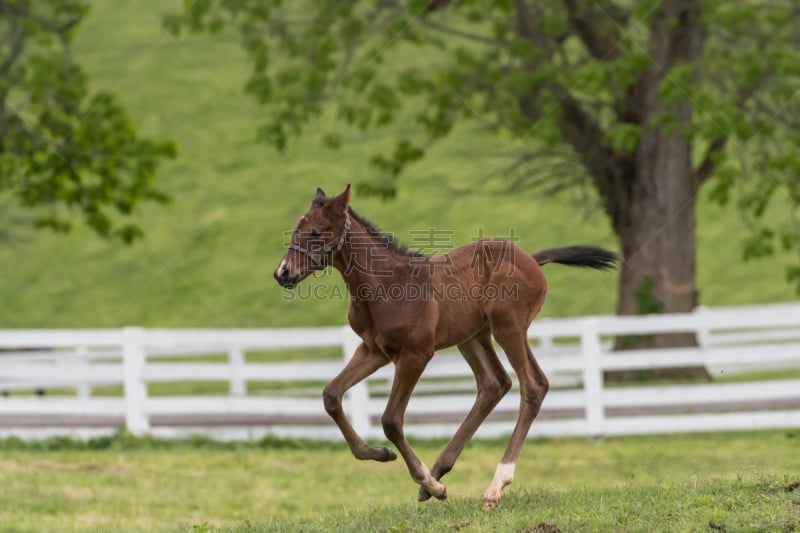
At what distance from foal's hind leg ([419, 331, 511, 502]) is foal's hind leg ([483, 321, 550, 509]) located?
17 cm

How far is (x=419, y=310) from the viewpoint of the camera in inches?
256

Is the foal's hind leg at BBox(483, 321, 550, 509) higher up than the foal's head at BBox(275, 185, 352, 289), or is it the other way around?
the foal's head at BBox(275, 185, 352, 289)

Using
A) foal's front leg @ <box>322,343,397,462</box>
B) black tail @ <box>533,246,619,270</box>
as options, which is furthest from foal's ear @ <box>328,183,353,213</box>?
black tail @ <box>533,246,619,270</box>

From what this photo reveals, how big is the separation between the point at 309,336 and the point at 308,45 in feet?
17.5

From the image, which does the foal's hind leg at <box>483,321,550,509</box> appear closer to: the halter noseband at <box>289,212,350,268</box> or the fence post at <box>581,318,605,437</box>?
the halter noseband at <box>289,212,350,268</box>

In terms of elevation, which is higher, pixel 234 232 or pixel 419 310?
pixel 234 232

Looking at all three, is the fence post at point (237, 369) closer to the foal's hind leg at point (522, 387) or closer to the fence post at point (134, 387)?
the fence post at point (134, 387)

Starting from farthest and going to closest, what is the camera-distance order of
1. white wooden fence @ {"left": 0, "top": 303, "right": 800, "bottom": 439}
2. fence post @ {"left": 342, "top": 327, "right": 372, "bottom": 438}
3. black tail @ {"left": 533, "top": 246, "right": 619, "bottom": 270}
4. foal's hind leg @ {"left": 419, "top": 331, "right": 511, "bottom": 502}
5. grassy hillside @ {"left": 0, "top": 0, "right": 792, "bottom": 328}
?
1. grassy hillside @ {"left": 0, "top": 0, "right": 792, "bottom": 328}
2. fence post @ {"left": 342, "top": 327, "right": 372, "bottom": 438}
3. white wooden fence @ {"left": 0, "top": 303, "right": 800, "bottom": 439}
4. black tail @ {"left": 533, "top": 246, "right": 619, "bottom": 270}
5. foal's hind leg @ {"left": 419, "top": 331, "right": 511, "bottom": 502}

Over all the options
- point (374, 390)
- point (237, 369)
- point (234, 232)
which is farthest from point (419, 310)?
point (234, 232)

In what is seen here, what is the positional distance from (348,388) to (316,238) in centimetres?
94

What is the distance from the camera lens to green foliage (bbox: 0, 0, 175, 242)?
17.8 metres

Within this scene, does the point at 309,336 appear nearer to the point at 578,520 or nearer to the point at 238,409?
the point at 238,409

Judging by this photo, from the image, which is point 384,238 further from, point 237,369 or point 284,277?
point 237,369

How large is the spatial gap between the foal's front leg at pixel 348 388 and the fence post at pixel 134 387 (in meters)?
7.46
